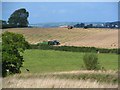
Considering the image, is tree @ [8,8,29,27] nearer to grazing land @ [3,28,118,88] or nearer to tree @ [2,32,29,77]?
grazing land @ [3,28,118,88]

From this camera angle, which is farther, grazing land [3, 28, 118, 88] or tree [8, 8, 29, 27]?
tree [8, 8, 29, 27]

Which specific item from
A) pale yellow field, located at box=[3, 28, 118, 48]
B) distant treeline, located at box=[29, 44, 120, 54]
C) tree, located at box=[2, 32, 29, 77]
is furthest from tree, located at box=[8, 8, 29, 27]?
tree, located at box=[2, 32, 29, 77]

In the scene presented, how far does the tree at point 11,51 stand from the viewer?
2171 cm

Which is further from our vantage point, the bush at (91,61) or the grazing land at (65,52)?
the grazing land at (65,52)

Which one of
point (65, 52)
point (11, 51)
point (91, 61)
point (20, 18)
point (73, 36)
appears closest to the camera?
point (11, 51)

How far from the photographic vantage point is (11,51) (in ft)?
74.1

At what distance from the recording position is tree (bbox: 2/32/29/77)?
21.7 meters

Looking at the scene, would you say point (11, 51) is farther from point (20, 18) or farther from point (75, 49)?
point (20, 18)

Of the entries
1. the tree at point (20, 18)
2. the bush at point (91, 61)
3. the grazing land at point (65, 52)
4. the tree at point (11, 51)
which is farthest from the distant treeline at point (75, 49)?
the tree at point (20, 18)

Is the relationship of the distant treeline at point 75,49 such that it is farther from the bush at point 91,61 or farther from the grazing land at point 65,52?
the bush at point 91,61

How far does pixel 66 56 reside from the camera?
5125cm

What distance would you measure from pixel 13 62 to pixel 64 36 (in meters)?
59.1

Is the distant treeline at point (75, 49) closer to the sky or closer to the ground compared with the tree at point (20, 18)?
closer to the ground

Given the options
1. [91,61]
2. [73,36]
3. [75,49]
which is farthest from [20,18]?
[91,61]
